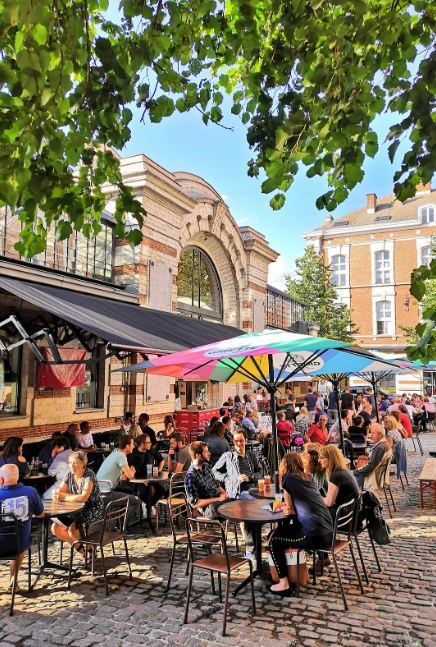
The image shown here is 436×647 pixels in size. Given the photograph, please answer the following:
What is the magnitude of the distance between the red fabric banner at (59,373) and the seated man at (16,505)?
6.01 meters

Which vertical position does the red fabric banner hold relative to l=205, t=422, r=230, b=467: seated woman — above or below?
above

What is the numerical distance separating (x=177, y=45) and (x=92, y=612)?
16.5ft

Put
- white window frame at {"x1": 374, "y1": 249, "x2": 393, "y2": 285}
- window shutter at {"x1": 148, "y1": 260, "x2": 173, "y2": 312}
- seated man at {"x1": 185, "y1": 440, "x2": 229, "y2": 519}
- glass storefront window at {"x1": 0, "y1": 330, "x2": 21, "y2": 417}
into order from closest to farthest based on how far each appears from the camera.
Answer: seated man at {"x1": 185, "y1": 440, "x2": 229, "y2": 519}, glass storefront window at {"x1": 0, "y1": 330, "x2": 21, "y2": 417}, window shutter at {"x1": 148, "y1": 260, "x2": 173, "y2": 312}, white window frame at {"x1": 374, "y1": 249, "x2": 393, "y2": 285}

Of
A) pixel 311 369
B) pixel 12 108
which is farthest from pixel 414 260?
pixel 12 108

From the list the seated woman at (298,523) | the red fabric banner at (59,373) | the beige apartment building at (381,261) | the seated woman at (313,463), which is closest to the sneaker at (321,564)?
the seated woman at (298,523)

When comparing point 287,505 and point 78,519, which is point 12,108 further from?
point 78,519

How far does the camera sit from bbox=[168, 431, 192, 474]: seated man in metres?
8.05

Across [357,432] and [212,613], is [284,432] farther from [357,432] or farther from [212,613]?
[212,613]

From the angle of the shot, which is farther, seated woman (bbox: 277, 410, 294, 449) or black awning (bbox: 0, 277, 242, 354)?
seated woman (bbox: 277, 410, 294, 449)

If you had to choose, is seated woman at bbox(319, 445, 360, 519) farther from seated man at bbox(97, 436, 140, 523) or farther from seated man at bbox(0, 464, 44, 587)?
seated man at bbox(0, 464, 44, 587)

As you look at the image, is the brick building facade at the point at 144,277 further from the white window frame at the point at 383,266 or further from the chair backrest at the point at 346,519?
the white window frame at the point at 383,266

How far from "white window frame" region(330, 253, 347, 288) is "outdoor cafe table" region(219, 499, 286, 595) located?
128 ft

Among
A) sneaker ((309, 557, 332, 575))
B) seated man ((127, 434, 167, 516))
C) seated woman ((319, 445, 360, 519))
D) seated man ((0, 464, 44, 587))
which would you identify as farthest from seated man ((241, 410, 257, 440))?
seated man ((0, 464, 44, 587))

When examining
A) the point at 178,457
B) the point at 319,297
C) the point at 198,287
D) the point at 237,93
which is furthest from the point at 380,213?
the point at 237,93
